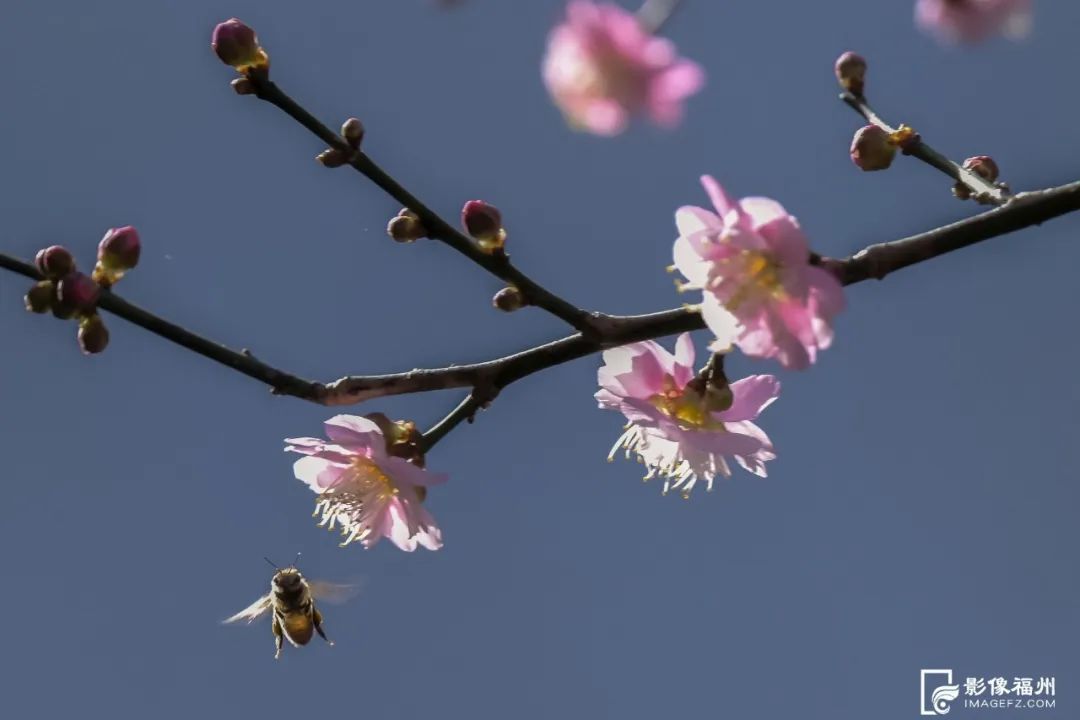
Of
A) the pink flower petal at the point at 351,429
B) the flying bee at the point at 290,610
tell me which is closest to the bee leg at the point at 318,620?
the flying bee at the point at 290,610

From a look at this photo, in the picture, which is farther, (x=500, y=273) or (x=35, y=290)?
(x=500, y=273)

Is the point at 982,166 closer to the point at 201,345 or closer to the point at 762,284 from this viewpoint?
the point at 762,284

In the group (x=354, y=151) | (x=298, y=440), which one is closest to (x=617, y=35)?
(x=354, y=151)

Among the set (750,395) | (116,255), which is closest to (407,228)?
(116,255)

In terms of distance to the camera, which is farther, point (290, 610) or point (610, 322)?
point (290, 610)

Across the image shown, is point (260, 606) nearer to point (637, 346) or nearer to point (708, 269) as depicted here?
point (637, 346)
